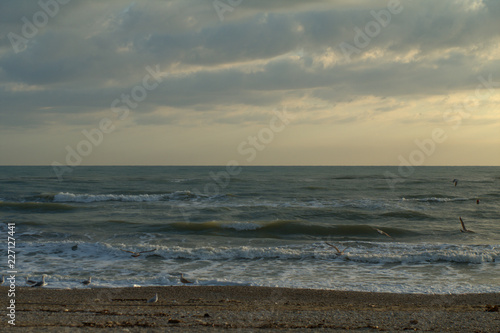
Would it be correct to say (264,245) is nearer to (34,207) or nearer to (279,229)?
(279,229)

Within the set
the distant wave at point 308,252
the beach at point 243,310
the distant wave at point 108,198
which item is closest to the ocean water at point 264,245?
the distant wave at point 308,252

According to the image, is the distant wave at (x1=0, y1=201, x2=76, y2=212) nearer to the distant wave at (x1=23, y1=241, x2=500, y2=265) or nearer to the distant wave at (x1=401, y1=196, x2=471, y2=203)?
the distant wave at (x1=23, y1=241, x2=500, y2=265)

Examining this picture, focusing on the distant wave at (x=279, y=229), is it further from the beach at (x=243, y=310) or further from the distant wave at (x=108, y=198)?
the distant wave at (x=108, y=198)

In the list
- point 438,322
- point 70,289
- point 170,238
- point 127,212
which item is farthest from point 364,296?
point 127,212

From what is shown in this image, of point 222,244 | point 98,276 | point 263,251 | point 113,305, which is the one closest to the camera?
point 113,305

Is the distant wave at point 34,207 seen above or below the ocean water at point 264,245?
above

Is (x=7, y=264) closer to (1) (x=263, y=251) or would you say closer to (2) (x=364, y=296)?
(1) (x=263, y=251)

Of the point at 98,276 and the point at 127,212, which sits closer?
the point at 98,276

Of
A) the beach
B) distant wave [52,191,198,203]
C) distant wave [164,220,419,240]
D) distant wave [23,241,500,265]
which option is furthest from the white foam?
distant wave [52,191,198,203]

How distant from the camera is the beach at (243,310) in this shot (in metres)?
5.81

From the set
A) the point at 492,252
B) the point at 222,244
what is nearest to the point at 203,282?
the point at 222,244

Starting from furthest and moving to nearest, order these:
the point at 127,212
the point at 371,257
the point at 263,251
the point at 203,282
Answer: the point at 127,212 → the point at 263,251 → the point at 371,257 → the point at 203,282

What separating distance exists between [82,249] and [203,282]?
6.00 metres

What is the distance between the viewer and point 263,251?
13.1 metres
